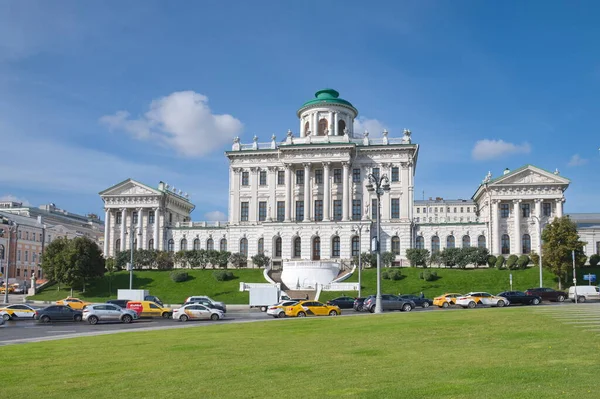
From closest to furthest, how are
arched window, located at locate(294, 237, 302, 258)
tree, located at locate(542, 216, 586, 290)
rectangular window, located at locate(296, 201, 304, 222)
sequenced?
tree, located at locate(542, 216, 586, 290)
arched window, located at locate(294, 237, 302, 258)
rectangular window, located at locate(296, 201, 304, 222)

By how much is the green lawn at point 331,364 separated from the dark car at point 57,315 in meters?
19.0

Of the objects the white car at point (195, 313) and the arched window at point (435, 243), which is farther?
the arched window at point (435, 243)

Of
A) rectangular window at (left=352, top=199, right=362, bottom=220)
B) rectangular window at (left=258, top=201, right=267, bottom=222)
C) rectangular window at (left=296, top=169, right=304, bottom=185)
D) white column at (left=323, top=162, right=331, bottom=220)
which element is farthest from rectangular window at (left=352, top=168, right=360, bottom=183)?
rectangular window at (left=258, top=201, right=267, bottom=222)

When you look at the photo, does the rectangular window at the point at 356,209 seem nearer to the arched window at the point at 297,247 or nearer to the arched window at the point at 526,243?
the arched window at the point at 297,247

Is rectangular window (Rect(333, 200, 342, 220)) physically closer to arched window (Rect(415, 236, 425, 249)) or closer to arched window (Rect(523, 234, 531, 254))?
arched window (Rect(415, 236, 425, 249))

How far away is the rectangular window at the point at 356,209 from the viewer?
89750 mm

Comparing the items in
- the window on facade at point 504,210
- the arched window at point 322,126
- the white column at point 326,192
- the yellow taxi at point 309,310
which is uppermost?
the arched window at point 322,126

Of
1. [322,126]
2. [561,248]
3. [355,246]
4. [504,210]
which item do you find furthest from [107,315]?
[504,210]

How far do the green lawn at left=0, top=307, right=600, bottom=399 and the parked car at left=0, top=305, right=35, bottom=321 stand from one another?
2464cm

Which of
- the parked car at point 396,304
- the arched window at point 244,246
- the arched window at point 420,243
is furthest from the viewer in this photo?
the arched window at point 244,246

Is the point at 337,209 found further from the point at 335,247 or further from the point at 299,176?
the point at 299,176

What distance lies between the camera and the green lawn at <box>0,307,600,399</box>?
1347 centimetres

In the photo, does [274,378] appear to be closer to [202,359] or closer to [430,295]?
[202,359]

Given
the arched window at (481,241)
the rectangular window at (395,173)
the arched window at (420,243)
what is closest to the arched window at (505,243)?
the arched window at (481,241)
